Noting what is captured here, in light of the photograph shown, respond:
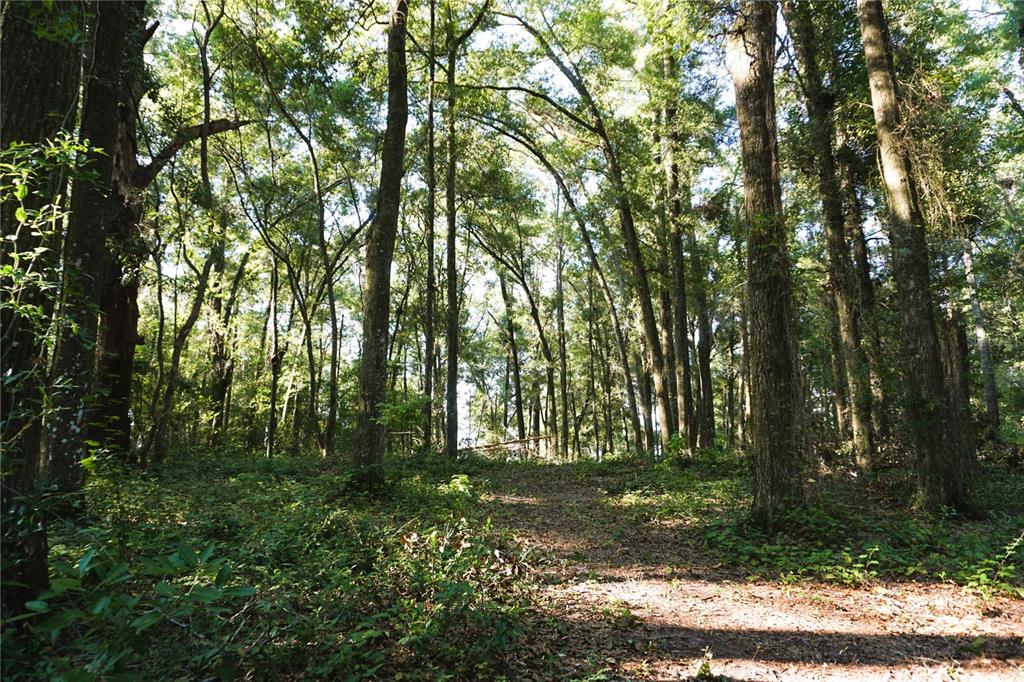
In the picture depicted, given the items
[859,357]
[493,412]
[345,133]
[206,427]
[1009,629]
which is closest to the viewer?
[1009,629]

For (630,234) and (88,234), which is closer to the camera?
(88,234)

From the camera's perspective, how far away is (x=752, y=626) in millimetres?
4230

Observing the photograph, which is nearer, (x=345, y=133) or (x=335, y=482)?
(x=335, y=482)

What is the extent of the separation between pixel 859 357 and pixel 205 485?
40.3ft

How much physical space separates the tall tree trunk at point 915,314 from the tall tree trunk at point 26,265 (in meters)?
9.24

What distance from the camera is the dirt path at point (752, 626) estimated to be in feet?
11.8

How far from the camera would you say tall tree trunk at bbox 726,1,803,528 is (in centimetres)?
633

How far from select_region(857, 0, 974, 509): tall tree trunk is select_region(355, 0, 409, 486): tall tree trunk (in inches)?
290

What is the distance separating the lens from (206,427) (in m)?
18.4

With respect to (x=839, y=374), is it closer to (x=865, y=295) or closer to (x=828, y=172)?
(x=865, y=295)

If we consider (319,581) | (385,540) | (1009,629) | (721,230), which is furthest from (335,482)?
(721,230)

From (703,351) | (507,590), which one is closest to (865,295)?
(703,351)

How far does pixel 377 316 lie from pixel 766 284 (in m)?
5.50

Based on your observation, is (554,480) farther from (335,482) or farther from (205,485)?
(205,485)
